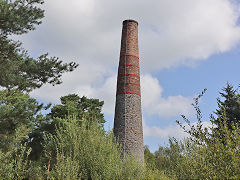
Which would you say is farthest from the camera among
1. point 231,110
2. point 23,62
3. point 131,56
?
point 231,110

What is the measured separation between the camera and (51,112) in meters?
25.5

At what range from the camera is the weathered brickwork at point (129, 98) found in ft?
42.3

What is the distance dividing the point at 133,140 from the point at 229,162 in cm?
929

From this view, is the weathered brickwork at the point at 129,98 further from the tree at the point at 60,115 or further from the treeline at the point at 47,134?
the tree at the point at 60,115

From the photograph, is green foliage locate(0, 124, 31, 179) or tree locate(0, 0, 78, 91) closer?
green foliage locate(0, 124, 31, 179)

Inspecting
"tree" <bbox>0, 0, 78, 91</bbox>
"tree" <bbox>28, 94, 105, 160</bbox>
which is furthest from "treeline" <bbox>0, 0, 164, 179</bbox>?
"tree" <bbox>28, 94, 105, 160</bbox>

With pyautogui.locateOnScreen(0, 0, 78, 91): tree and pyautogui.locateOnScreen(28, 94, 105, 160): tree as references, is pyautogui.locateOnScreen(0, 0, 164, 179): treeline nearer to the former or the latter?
pyautogui.locateOnScreen(0, 0, 78, 91): tree

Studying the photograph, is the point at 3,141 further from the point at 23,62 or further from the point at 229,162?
the point at 229,162

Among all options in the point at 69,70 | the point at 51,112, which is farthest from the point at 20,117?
the point at 51,112

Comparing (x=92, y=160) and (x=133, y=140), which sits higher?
(x=133, y=140)

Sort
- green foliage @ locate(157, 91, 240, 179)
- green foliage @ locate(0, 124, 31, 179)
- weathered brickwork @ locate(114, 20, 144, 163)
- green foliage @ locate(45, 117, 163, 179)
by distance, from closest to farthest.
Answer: green foliage @ locate(157, 91, 240, 179), green foliage @ locate(0, 124, 31, 179), green foliage @ locate(45, 117, 163, 179), weathered brickwork @ locate(114, 20, 144, 163)

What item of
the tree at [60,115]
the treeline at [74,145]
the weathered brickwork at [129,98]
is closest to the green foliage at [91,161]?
the treeline at [74,145]

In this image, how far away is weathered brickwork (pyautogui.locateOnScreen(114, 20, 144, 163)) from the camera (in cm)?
1290

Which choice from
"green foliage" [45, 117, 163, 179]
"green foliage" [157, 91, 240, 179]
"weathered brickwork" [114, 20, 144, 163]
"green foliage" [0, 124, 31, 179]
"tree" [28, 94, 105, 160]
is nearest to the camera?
"green foliage" [157, 91, 240, 179]
